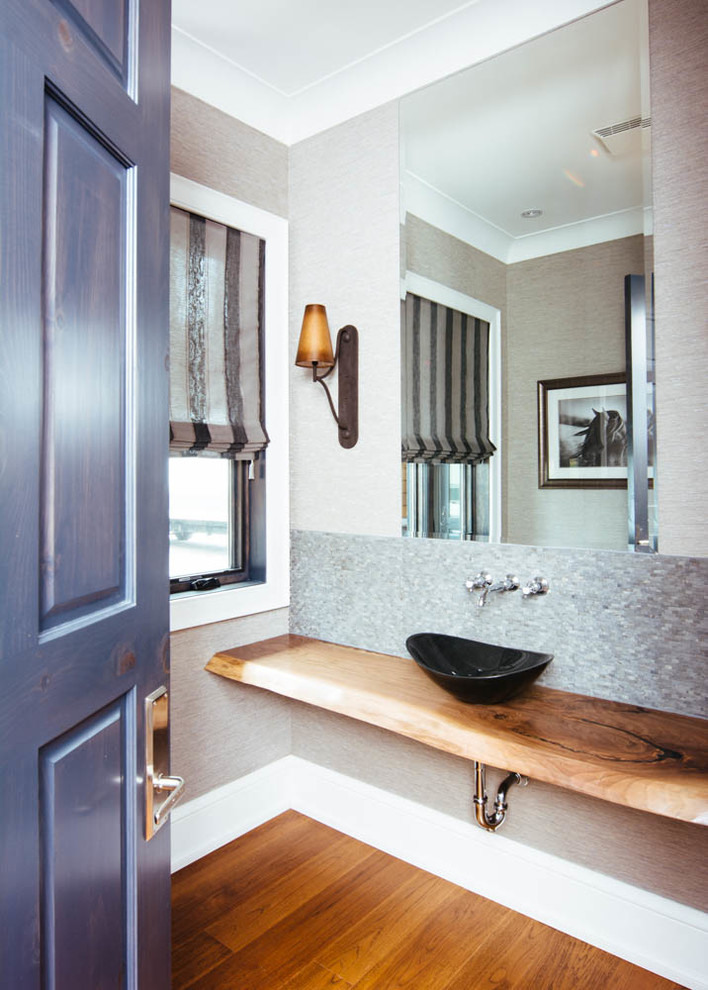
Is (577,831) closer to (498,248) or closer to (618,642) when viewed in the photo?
(618,642)

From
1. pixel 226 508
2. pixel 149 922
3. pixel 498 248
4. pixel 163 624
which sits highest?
pixel 498 248

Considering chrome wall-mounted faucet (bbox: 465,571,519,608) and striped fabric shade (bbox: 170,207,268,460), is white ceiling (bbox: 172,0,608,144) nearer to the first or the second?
striped fabric shade (bbox: 170,207,268,460)

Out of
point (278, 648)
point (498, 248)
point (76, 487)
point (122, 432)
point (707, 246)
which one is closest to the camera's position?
point (76, 487)

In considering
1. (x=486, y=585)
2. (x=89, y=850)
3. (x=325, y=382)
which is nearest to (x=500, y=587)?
(x=486, y=585)

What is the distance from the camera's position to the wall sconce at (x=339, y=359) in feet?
7.55

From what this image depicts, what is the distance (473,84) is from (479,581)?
5.13 ft

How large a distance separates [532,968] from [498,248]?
6.78 ft

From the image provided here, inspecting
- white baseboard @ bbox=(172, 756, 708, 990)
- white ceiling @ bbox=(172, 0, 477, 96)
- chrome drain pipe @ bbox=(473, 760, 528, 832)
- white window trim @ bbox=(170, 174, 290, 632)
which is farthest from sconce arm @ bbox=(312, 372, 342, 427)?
white baseboard @ bbox=(172, 756, 708, 990)

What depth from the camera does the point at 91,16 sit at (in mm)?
800

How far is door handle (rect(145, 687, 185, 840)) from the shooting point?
3.08 ft

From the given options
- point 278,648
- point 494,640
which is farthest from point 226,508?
point 494,640

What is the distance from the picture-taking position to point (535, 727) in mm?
1599

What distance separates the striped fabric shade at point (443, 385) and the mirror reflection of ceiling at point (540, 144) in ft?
0.83

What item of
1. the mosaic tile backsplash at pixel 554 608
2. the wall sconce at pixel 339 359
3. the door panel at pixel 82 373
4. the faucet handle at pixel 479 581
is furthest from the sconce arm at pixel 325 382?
the door panel at pixel 82 373
